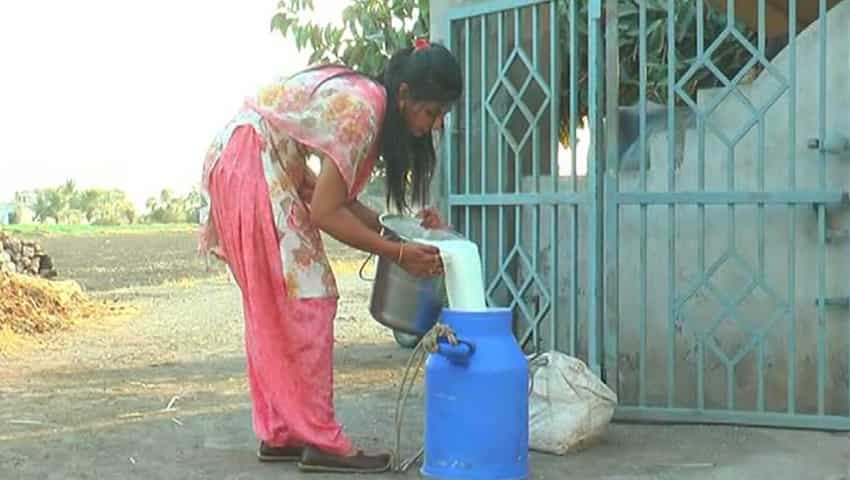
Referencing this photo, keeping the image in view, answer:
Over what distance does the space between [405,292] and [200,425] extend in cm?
157

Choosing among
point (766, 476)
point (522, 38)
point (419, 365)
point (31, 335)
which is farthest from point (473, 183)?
point (31, 335)

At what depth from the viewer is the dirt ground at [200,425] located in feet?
14.0

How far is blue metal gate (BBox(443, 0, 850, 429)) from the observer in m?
4.89

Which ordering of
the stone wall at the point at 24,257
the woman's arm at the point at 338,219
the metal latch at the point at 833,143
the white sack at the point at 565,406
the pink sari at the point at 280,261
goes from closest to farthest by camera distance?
the woman's arm at the point at 338,219, the pink sari at the point at 280,261, the white sack at the point at 565,406, the metal latch at the point at 833,143, the stone wall at the point at 24,257

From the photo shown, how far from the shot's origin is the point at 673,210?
16.6ft

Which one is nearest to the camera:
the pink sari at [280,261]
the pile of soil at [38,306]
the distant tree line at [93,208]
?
the pink sari at [280,261]

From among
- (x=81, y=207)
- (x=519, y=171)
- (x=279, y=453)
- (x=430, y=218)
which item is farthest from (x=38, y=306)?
(x=81, y=207)

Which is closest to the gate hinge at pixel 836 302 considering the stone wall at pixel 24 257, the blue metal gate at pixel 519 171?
the blue metal gate at pixel 519 171

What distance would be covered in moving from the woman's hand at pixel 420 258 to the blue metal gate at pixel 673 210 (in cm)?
130

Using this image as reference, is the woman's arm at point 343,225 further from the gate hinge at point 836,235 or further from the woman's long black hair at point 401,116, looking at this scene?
the gate hinge at point 836,235

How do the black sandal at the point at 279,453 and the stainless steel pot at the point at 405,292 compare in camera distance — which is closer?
the stainless steel pot at the point at 405,292

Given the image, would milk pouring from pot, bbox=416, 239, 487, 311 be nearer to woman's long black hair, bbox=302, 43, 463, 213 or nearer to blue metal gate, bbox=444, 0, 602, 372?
woman's long black hair, bbox=302, 43, 463, 213

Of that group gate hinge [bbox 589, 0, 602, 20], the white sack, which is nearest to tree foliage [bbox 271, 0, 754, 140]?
gate hinge [bbox 589, 0, 602, 20]

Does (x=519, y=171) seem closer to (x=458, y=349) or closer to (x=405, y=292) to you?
(x=405, y=292)
